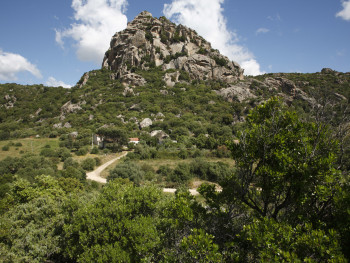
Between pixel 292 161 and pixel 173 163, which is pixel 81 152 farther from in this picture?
pixel 292 161

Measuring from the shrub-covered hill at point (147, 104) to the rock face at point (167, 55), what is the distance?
173 inches

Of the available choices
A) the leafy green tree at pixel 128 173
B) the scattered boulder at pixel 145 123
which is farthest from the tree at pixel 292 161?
the scattered boulder at pixel 145 123

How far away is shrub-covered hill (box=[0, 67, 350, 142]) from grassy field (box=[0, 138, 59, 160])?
17.4 ft

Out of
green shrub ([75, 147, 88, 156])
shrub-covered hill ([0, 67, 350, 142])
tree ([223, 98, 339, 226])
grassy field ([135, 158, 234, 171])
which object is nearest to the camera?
tree ([223, 98, 339, 226])

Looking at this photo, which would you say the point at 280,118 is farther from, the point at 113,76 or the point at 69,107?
the point at 113,76

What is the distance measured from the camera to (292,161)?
15.3ft

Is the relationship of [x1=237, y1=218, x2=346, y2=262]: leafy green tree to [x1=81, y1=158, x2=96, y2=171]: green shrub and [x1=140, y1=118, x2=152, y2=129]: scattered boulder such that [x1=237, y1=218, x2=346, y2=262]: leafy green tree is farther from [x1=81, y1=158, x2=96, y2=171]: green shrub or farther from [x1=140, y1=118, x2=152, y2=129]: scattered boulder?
[x1=140, y1=118, x2=152, y2=129]: scattered boulder

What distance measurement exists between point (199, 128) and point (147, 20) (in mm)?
73005

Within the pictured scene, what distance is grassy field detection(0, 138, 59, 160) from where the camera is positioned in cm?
3719

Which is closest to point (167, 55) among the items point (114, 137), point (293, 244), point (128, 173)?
point (114, 137)

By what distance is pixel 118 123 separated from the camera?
52156mm

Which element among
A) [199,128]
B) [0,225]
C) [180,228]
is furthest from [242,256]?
[199,128]

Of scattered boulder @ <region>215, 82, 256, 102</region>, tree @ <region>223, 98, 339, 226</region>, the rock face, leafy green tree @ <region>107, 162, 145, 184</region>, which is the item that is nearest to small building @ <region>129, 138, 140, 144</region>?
leafy green tree @ <region>107, 162, 145, 184</region>

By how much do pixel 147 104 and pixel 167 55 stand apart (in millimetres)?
32764
